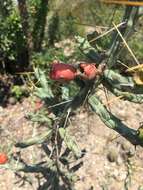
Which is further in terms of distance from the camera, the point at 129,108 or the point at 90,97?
the point at 129,108

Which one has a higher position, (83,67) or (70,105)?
(83,67)

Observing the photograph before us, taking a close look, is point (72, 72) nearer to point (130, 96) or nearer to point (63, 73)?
point (63, 73)

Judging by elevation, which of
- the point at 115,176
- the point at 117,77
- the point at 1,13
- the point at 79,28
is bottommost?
the point at 115,176

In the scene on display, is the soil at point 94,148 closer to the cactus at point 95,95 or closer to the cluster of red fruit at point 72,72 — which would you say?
the cactus at point 95,95

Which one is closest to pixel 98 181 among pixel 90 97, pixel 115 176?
pixel 115 176

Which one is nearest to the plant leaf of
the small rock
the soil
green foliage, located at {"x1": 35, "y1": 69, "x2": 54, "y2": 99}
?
green foliage, located at {"x1": 35, "y1": 69, "x2": 54, "y2": 99}

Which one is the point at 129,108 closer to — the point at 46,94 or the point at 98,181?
the point at 98,181

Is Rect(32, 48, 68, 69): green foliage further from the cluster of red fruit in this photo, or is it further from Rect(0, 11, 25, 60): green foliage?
the cluster of red fruit

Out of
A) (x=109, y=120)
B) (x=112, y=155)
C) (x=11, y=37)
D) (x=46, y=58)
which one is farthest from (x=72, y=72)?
(x=11, y=37)
